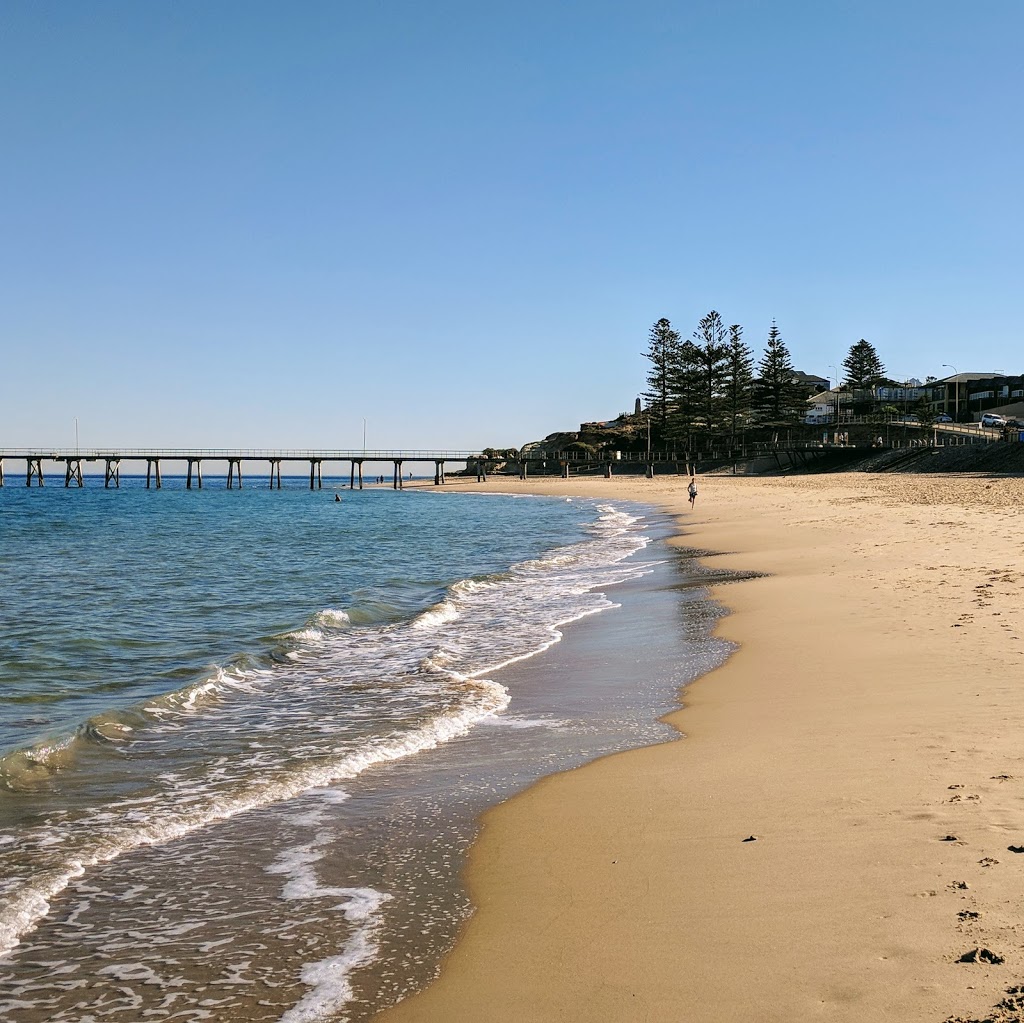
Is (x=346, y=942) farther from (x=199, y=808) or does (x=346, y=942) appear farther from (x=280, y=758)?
(x=280, y=758)

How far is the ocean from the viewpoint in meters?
3.70

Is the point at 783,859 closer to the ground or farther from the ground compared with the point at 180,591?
farther from the ground

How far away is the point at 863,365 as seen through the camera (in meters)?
101

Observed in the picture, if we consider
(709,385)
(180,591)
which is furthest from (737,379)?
(180,591)

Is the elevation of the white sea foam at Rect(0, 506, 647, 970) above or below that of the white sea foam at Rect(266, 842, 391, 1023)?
below

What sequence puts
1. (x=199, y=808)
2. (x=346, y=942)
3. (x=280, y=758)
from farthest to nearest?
(x=280, y=758) → (x=199, y=808) → (x=346, y=942)

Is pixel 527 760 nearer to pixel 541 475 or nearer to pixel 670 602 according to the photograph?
pixel 670 602

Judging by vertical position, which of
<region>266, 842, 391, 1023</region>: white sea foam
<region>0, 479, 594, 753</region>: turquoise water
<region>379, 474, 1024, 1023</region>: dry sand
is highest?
<region>379, 474, 1024, 1023</region>: dry sand

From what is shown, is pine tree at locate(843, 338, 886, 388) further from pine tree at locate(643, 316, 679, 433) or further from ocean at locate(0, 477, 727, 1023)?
ocean at locate(0, 477, 727, 1023)

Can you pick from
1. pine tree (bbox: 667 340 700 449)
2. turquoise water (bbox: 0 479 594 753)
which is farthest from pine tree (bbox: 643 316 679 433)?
turquoise water (bbox: 0 479 594 753)

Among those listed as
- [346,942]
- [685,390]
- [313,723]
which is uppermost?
[685,390]

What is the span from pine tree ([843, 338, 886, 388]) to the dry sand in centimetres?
9991

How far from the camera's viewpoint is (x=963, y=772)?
4.99 meters

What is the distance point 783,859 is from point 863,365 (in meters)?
106
